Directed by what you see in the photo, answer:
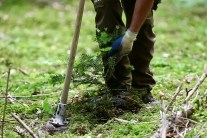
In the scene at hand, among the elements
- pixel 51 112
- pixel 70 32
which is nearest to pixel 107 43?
pixel 51 112

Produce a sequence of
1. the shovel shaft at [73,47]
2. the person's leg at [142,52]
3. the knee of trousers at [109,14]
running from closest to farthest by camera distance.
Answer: the shovel shaft at [73,47]
the knee of trousers at [109,14]
the person's leg at [142,52]

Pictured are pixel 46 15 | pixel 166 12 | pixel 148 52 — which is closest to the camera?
pixel 148 52

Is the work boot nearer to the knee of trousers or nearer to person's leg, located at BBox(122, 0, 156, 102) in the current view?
person's leg, located at BBox(122, 0, 156, 102)

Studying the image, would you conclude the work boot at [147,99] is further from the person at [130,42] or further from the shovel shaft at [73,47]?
the shovel shaft at [73,47]

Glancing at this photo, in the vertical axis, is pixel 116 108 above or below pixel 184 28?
below

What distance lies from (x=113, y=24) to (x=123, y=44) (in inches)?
11.7

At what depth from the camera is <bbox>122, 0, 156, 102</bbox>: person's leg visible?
3.29 metres

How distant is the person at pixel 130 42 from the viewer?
2.86 m

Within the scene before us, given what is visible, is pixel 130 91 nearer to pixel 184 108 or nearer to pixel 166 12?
pixel 184 108

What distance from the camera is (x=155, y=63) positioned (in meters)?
5.41

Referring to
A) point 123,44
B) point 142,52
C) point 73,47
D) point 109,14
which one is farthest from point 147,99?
point 73,47

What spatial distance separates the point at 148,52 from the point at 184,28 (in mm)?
4702

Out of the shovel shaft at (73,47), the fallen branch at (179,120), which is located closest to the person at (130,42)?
the shovel shaft at (73,47)

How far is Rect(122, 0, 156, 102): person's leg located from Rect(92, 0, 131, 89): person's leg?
16 cm
